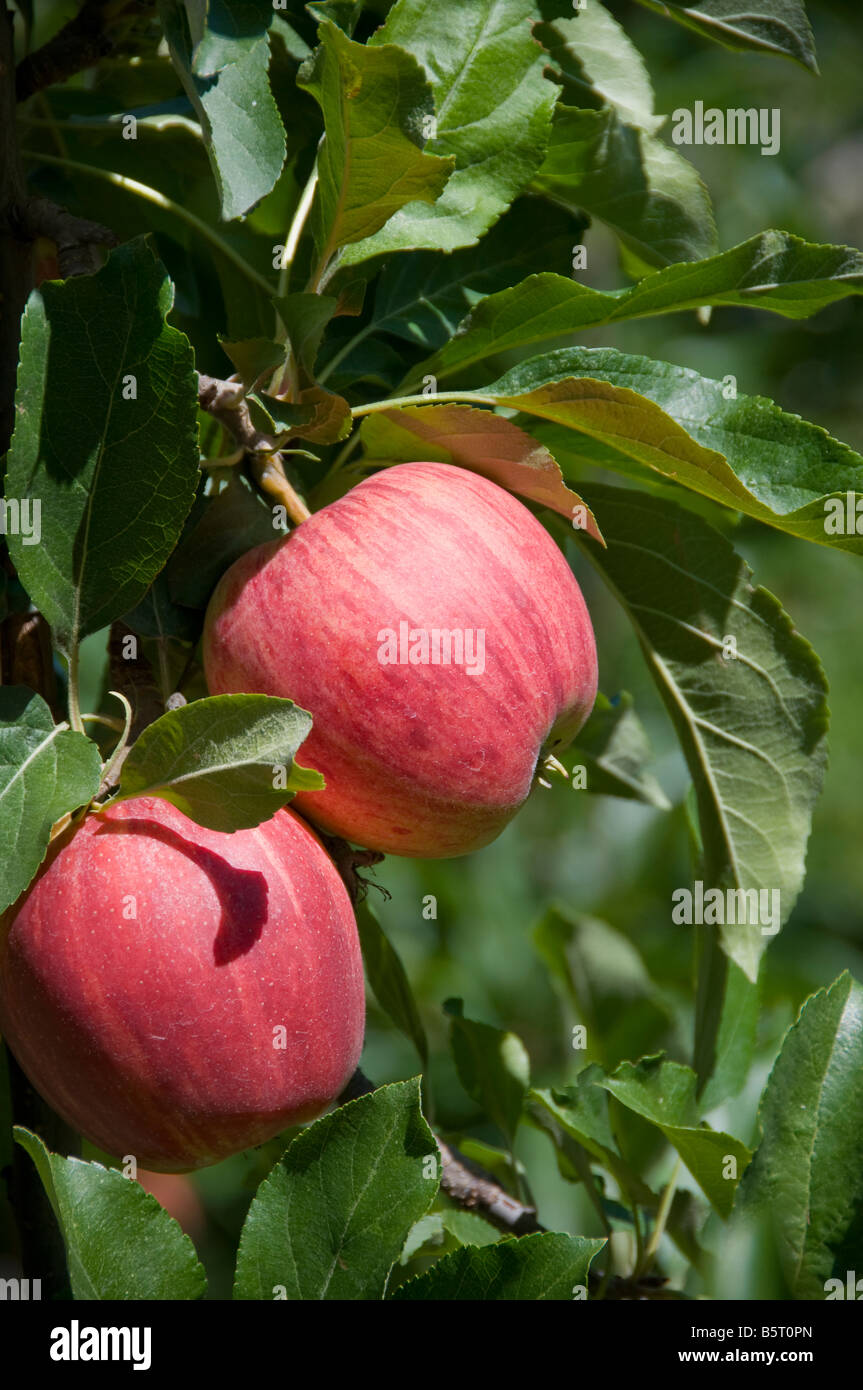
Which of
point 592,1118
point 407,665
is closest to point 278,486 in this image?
point 407,665

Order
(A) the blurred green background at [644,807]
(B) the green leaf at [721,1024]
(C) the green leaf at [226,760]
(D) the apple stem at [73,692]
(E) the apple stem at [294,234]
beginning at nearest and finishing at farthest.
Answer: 1. (C) the green leaf at [226,760]
2. (D) the apple stem at [73,692]
3. (E) the apple stem at [294,234]
4. (B) the green leaf at [721,1024]
5. (A) the blurred green background at [644,807]

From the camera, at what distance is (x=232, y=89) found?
0.68 meters

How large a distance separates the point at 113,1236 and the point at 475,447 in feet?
1.49

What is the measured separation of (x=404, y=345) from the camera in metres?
0.88

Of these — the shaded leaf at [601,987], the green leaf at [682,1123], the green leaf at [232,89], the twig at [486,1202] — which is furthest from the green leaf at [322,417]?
the shaded leaf at [601,987]

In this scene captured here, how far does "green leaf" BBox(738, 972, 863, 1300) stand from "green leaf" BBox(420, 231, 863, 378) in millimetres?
384

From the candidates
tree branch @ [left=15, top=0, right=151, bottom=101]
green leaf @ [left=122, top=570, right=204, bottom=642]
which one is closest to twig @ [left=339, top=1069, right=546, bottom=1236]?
green leaf @ [left=122, top=570, right=204, bottom=642]

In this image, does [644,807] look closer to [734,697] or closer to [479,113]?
[734,697]

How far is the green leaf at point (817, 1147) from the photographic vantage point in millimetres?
681

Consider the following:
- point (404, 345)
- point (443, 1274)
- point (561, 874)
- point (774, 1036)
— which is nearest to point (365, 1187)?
point (443, 1274)

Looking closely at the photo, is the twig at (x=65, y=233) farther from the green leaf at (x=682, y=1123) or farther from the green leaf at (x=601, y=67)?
the green leaf at (x=682, y=1123)

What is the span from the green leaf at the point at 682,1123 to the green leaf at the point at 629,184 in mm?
537

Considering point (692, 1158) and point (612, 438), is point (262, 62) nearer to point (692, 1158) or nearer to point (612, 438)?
point (612, 438)

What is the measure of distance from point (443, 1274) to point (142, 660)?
38cm
